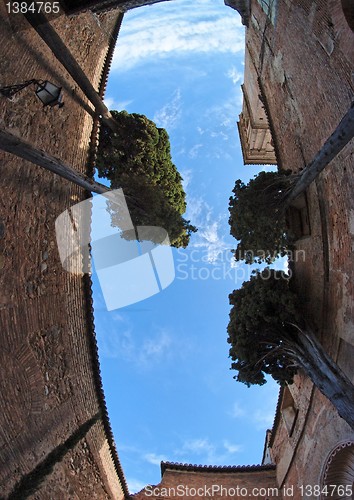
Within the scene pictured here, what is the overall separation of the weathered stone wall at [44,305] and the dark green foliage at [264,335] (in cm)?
325

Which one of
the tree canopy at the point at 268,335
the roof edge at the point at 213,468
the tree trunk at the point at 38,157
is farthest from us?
the roof edge at the point at 213,468

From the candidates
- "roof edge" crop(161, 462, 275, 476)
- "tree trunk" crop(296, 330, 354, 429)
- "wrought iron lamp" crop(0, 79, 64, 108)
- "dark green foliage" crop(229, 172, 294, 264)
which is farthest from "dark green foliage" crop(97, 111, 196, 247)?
"roof edge" crop(161, 462, 275, 476)

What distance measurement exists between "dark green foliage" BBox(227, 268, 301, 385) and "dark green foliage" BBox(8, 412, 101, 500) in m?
3.34

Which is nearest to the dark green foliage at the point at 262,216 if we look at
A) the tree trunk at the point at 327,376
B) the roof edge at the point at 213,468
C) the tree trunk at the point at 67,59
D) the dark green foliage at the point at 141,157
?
the dark green foliage at the point at 141,157

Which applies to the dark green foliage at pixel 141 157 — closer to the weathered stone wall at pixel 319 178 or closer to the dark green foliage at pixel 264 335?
the dark green foliage at pixel 264 335

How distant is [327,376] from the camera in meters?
6.05

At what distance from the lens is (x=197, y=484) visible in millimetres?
10523

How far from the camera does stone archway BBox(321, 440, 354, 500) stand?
7305 mm

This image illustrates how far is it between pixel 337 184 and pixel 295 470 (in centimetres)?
665

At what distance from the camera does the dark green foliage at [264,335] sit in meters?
7.29

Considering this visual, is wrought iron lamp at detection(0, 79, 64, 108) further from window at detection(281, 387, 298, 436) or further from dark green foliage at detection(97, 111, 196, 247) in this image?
window at detection(281, 387, 298, 436)

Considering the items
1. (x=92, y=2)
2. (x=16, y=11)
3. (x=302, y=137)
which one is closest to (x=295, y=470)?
(x=302, y=137)

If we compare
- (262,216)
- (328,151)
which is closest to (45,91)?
(262,216)

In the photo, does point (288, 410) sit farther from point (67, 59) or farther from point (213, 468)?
point (67, 59)
